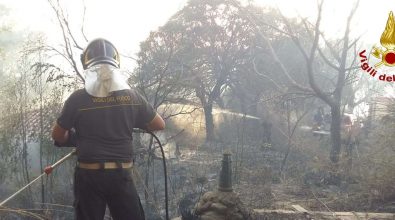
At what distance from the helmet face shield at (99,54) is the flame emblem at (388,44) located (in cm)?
424

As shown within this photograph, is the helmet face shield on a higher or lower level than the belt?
higher

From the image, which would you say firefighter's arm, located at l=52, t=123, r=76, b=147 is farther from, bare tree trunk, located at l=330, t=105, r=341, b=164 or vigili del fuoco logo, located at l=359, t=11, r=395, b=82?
bare tree trunk, located at l=330, t=105, r=341, b=164

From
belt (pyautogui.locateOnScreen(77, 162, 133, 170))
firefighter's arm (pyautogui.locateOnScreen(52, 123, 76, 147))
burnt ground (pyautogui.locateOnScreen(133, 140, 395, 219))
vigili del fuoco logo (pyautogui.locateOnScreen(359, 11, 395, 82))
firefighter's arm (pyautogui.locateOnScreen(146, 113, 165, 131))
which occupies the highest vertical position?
vigili del fuoco logo (pyautogui.locateOnScreen(359, 11, 395, 82))

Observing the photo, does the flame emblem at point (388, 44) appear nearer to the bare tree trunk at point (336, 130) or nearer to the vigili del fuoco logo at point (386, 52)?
the vigili del fuoco logo at point (386, 52)

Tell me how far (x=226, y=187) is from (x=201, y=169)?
5.89 metres

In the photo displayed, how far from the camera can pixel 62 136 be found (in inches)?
124

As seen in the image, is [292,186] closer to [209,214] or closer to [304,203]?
[304,203]

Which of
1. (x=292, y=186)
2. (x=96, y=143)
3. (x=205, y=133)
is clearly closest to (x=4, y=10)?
(x=205, y=133)

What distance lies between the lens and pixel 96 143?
3059 mm

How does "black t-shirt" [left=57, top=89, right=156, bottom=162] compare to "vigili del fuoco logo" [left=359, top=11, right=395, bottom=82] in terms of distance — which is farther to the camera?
"vigili del fuoco logo" [left=359, top=11, right=395, bottom=82]

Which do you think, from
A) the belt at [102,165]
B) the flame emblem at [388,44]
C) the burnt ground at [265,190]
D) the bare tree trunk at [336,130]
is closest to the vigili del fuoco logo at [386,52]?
the flame emblem at [388,44]

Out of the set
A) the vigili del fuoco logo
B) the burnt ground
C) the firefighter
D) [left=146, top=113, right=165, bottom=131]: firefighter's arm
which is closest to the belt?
the firefighter

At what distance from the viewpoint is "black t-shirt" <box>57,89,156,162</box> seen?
9.99ft

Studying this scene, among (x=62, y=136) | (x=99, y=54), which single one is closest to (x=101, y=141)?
(x=62, y=136)
